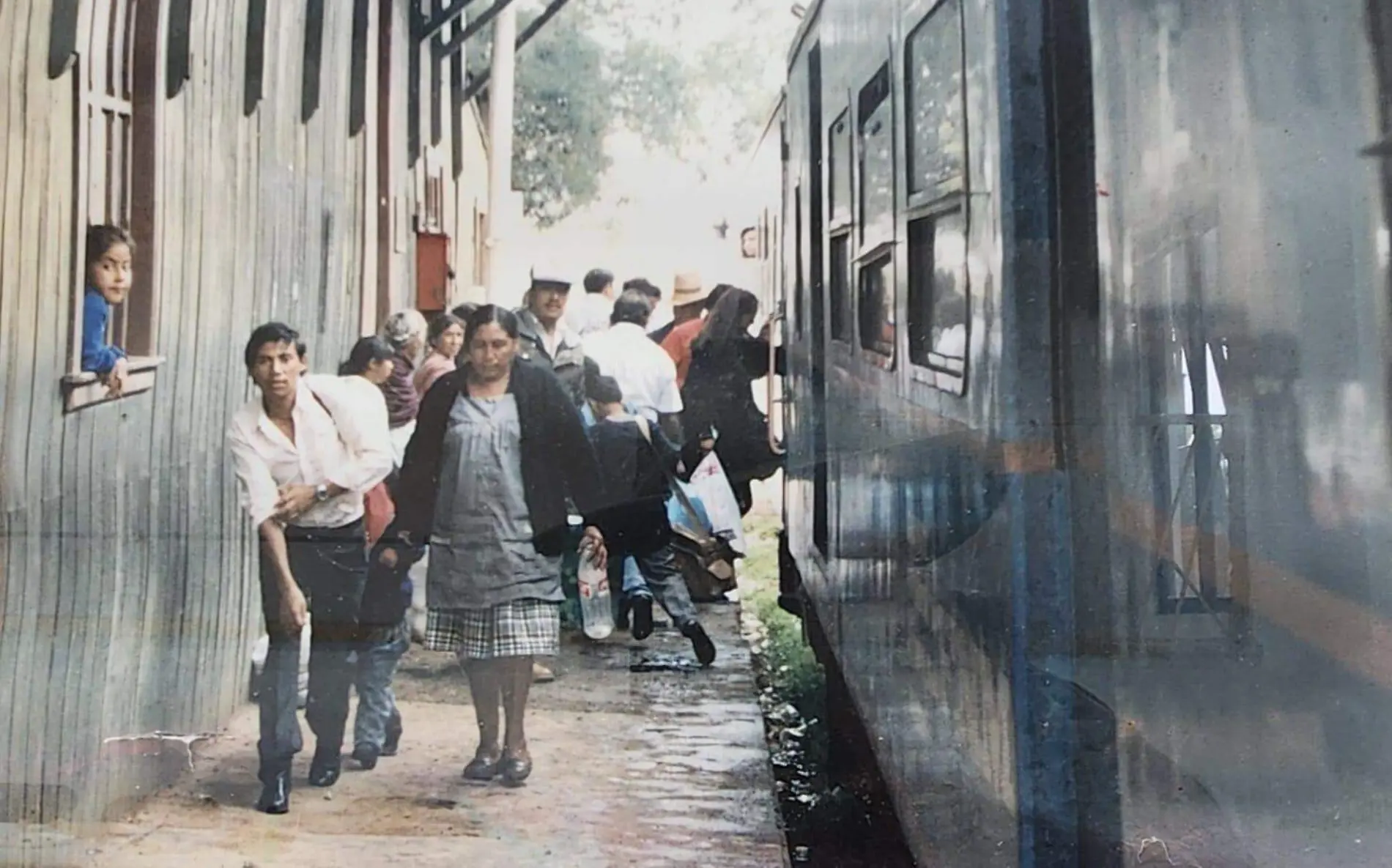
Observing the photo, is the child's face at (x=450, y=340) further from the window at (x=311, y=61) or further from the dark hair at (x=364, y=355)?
the window at (x=311, y=61)

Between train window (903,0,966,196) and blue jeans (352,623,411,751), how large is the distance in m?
1.08

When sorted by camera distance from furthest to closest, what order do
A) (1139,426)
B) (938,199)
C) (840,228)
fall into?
1. (840,228)
2. (938,199)
3. (1139,426)

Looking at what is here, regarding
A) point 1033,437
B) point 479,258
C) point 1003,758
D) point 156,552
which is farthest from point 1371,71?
point 156,552

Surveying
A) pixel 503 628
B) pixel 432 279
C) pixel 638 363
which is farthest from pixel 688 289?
pixel 503 628

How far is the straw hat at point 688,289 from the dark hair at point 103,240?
89 centimetres

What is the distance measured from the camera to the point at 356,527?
2.44m

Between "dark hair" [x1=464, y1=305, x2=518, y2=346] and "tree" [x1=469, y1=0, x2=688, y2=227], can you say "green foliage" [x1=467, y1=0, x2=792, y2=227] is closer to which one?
"tree" [x1=469, y1=0, x2=688, y2=227]

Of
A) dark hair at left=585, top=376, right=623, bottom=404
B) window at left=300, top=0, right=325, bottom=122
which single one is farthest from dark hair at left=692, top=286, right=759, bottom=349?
window at left=300, top=0, right=325, bottom=122

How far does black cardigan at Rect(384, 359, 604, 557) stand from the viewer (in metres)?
2.43

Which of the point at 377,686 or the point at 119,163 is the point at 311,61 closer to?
the point at 119,163

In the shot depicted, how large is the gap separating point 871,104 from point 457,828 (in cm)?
138

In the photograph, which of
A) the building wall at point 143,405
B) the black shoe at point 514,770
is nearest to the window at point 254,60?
the building wall at point 143,405

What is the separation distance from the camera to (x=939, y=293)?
7.00 feet

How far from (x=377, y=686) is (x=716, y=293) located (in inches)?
33.5
